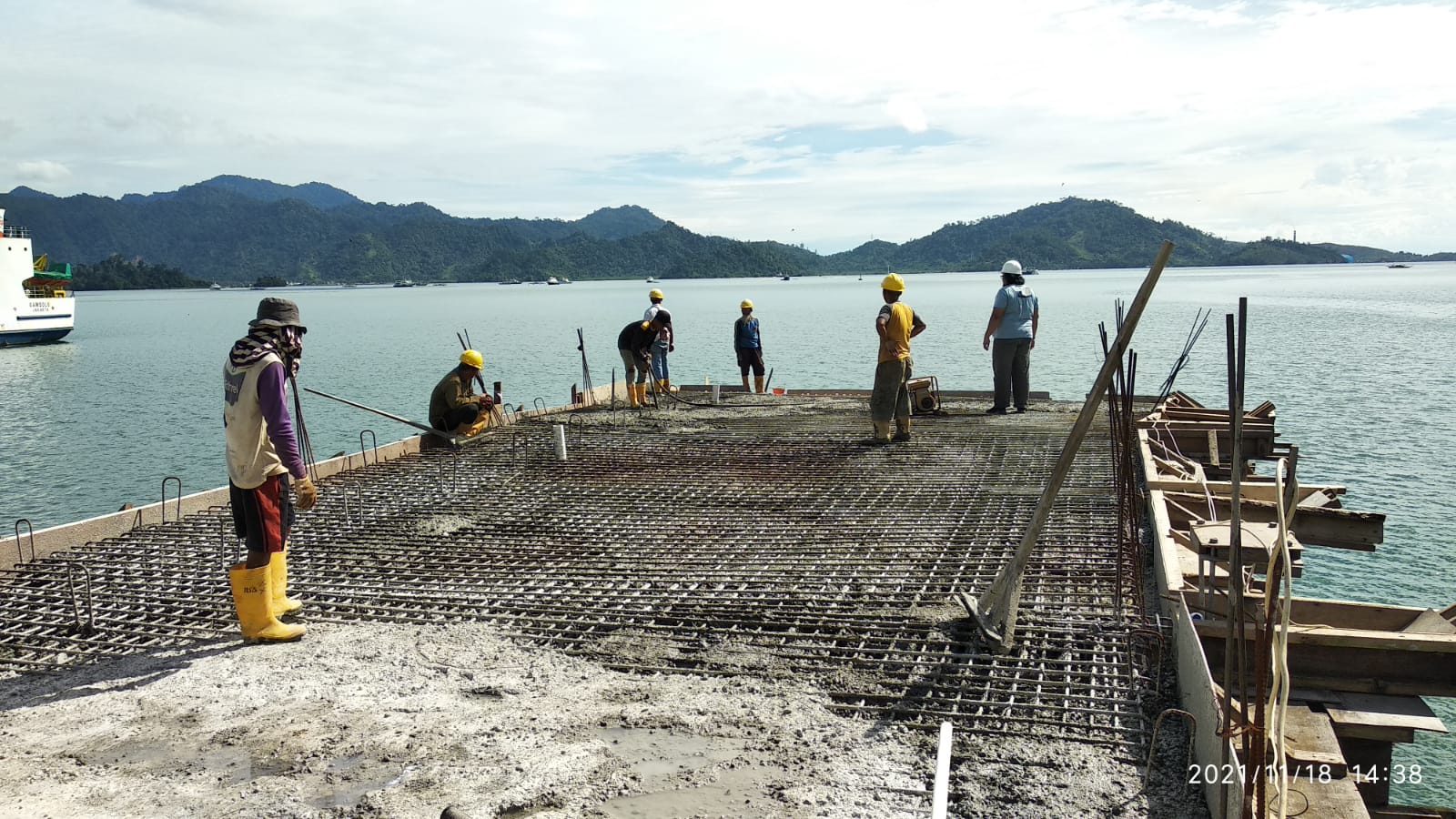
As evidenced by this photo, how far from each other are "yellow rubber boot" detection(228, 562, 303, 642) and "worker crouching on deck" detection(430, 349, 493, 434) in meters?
5.82

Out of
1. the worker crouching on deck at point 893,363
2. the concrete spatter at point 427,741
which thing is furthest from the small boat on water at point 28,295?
the concrete spatter at point 427,741

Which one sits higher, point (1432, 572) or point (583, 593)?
point (583, 593)

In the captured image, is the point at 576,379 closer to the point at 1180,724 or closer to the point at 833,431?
the point at 833,431

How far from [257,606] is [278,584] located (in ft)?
0.68

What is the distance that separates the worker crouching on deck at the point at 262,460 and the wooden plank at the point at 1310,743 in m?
4.31

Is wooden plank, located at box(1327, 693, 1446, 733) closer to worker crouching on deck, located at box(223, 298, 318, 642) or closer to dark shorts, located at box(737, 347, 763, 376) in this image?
worker crouching on deck, located at box(223, 298, 318, 642)

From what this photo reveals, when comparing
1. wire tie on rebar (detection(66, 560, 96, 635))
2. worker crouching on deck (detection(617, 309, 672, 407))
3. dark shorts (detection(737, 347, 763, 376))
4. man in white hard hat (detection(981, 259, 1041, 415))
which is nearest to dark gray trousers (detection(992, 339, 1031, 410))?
man in white hard hat (detection(981, 259, 1041, 415))

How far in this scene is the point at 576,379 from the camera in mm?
33312

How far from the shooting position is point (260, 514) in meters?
4.86

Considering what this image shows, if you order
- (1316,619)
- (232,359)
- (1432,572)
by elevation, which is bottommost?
(1432,572)

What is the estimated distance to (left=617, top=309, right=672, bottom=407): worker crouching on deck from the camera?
1307 centimetres

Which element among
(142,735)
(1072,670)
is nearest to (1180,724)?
(1072,670)

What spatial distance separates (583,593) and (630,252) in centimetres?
19677

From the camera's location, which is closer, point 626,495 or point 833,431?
point 626,495
